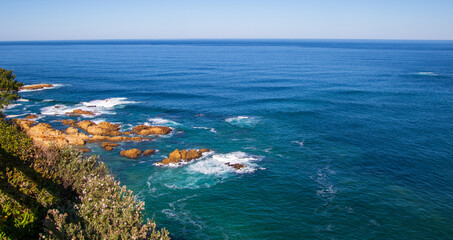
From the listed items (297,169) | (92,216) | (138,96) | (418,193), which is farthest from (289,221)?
(138,96)

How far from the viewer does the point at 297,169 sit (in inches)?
2124

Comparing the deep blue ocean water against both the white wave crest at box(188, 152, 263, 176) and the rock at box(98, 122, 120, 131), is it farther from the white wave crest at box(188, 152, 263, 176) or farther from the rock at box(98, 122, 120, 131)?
the rock at box(98, 122, 120, 131)

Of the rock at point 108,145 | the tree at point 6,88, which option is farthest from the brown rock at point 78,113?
the tree at point 6,88

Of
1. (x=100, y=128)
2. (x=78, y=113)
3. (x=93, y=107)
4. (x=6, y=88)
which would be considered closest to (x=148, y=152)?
(x=100, y=128)

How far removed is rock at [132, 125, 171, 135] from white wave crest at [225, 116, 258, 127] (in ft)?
58.5

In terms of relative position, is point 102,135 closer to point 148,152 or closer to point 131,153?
point 131,153

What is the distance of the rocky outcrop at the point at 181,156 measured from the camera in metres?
56.2

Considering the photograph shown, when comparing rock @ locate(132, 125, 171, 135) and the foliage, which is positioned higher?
the foliage

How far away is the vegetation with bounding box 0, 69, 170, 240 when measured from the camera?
21.7 m

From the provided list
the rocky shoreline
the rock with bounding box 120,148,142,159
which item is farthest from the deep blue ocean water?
A: the rocky shoreline

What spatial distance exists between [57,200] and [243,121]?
58.1 meters

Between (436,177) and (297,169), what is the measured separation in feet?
78.4

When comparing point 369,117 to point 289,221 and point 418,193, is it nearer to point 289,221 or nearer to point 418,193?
point 418,193

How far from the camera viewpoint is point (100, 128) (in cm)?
7025
